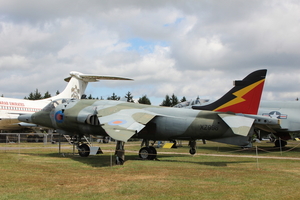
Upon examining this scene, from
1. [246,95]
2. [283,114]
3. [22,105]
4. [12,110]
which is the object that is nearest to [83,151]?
[246,95]

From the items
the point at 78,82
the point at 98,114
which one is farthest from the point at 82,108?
the point at 78,82

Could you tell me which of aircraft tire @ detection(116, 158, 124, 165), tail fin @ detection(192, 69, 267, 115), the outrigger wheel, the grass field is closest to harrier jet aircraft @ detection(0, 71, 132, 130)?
the outrigger wheel

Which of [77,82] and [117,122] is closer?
[117,122]

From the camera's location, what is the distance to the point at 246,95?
16.3 m

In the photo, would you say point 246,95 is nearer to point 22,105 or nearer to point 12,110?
point 12,110

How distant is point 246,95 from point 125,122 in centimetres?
625

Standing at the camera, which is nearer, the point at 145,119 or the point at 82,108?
the point at 145,119

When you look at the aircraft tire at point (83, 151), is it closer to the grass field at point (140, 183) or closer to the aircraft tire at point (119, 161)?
the aircraft tire at point (119, 161)

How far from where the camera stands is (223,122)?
53.0 ft

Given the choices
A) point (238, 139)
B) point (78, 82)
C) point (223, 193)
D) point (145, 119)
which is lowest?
point (223, 193)

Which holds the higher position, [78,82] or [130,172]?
[78,82]

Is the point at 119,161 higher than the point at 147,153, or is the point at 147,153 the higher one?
the point at 147,153

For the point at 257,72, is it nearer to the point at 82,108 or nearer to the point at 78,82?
the point at 82,108

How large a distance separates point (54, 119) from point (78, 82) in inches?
1320
